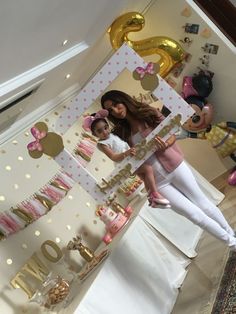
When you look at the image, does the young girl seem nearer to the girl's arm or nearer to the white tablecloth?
the girl's arm

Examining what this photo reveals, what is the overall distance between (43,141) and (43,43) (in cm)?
33

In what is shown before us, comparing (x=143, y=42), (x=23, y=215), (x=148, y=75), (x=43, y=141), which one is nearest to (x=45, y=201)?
(x=23, y=215)

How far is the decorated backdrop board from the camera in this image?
58.5 inches

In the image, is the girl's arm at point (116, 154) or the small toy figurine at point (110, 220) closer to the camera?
the girl's arm at point (116, 154)

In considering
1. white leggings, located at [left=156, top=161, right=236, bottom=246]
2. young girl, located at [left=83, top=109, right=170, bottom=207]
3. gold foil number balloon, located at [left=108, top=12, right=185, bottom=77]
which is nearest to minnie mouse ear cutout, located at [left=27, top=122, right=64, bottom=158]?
young girl, located at [left=83, top=109, right=170, bottom=207]

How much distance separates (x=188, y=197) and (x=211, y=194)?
574 millimetres

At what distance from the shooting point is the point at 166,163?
5.45 feet

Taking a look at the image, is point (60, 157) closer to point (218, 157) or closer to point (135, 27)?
point (135, 27)

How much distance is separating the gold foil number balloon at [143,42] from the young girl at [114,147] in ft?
2.45

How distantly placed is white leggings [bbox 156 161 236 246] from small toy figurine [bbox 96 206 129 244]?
0.36m

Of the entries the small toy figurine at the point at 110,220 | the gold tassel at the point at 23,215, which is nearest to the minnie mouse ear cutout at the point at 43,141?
the gold tassel at the point at 23,215

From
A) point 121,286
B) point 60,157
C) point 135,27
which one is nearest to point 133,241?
point 121,286

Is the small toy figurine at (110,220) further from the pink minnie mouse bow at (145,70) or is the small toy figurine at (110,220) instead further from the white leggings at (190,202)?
the pink minnie mouse bow at (145,70)

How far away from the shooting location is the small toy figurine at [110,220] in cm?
203
